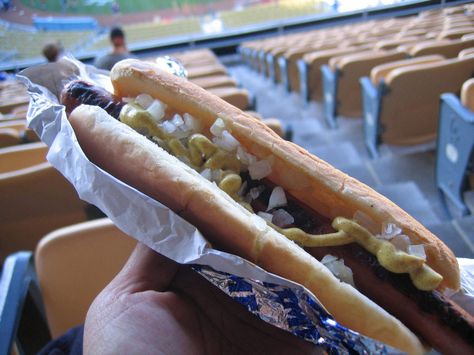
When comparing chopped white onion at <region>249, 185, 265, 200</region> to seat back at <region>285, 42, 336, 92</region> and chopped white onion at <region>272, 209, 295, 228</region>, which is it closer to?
chopped white onion at <region>272, 209, 295, 228</region>

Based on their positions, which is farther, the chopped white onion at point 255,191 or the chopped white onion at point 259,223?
the chopped white onion at point 255,191

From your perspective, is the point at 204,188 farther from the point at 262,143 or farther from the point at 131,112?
the point at 131,112

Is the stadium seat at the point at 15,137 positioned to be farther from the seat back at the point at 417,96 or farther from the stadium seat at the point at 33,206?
the seat back at the point at 417,96

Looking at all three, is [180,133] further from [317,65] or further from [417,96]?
[317,65]

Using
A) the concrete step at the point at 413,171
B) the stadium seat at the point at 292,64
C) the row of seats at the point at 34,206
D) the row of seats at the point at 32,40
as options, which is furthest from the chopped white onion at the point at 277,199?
the row of seats at the point at 32,40

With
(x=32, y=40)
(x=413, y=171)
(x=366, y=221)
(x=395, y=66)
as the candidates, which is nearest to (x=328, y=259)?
(x=366, y=221)
